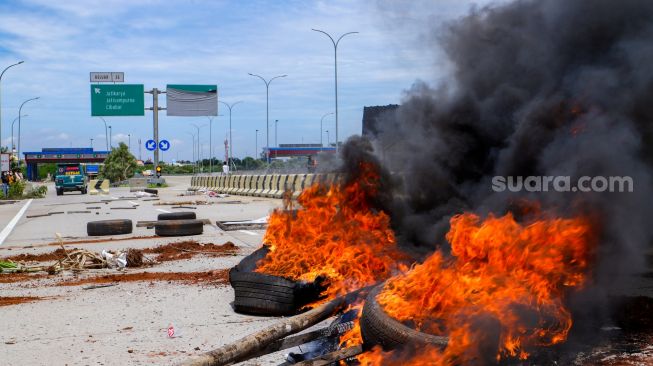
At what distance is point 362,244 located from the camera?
21.9 feet

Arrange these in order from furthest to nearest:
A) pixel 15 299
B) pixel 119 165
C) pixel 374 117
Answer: pixel 119 165
pixel 374 117
pixel 15 299

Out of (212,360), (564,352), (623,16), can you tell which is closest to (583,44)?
(623,16)

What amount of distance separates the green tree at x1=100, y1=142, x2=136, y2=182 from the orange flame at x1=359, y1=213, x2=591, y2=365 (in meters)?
84.6

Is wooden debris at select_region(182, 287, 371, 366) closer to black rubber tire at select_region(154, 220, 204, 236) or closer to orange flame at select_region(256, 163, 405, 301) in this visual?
orange flame at select_region(256, 163, 405, 301)

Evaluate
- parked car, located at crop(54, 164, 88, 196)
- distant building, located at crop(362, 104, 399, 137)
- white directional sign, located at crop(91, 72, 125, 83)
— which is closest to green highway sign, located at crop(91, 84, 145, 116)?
white directional sign, located at crop(91, 72, 125, 83)

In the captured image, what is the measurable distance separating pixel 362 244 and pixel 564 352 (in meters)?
2.48

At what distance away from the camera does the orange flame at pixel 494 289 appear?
14.0 feet

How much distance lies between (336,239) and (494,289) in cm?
249

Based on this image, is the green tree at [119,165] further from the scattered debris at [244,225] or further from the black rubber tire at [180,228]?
the black rubber tire at [180,228]

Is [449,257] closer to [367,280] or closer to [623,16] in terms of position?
[367,280]

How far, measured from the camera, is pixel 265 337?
4781mm

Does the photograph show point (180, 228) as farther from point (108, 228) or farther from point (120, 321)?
point (120, 321)

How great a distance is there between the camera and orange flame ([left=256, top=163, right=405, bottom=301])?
6461mm

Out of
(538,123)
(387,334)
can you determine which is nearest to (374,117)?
(538,123)
